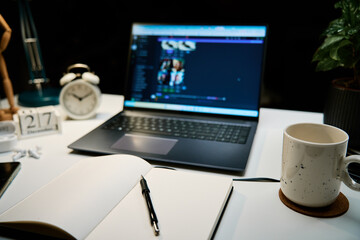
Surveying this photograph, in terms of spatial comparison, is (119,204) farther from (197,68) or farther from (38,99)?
(38,99)

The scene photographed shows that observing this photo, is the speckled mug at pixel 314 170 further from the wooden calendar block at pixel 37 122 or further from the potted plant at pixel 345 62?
the wooden calendar block at pixel 37 122

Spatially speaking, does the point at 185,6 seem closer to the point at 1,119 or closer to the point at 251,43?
the point at 251,43

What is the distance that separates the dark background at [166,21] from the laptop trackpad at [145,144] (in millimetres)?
411

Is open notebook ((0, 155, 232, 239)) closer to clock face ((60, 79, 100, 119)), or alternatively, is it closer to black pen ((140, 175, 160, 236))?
black pen ((140, 175, 160, 236))

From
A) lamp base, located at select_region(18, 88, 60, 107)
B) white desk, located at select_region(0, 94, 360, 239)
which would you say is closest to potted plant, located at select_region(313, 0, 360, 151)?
white desk, located at select_region(0, 94, 360, 239)

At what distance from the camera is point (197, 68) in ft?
3.30

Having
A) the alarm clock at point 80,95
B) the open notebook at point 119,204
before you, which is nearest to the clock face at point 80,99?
the alarm clock at point 80,95

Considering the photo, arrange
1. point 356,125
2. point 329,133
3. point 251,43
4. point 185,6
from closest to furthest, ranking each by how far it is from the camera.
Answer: point 329,133 → point 356,125 → point 251,43 → point 185,6

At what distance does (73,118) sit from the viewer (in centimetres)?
105

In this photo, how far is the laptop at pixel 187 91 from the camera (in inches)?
33.2

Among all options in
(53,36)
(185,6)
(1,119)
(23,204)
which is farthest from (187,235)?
(53,36)

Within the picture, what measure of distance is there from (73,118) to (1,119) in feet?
0.69

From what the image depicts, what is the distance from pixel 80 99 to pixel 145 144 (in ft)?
1.17

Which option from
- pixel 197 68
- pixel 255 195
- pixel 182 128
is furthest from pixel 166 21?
pixel 255 195
